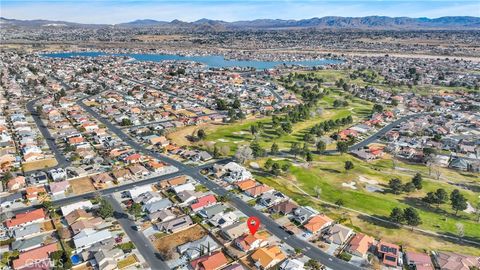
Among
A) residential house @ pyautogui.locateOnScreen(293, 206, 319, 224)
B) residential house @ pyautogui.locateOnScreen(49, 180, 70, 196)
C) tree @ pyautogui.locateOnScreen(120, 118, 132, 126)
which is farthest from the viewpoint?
tree @ pyautogui.locateOnScreen(120, 118, 132, 126)

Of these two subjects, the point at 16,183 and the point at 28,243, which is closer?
the point at 28,243

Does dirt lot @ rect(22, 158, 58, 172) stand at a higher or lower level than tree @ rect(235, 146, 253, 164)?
lower

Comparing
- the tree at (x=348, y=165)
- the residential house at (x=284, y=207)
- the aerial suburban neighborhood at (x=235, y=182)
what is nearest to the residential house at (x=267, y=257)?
the aerial suburban neighborhood at (x=235, y=182)

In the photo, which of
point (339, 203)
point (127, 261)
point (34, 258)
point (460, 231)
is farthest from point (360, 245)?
point (34, 258)

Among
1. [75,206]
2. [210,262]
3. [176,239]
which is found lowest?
[176,239]

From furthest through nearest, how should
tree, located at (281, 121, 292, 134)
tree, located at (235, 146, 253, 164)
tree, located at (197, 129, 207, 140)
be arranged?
1. tree, located at (281, 121, 292, 134)
2. tree, located at (197, 129, 207, 140)
3. tree, located at (235, 146, 253, 164)

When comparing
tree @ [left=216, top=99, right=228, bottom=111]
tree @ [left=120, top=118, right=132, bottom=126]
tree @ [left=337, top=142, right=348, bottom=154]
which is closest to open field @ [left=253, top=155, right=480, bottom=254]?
tree @ [left=337, top=142, right=348, bottom=154]

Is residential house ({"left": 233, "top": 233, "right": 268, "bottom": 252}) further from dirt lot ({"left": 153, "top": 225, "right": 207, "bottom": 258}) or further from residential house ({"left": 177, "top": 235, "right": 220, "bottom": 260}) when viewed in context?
dirt lot ({"left": 153, "top": 225, "right": 207, "bottom": 258})

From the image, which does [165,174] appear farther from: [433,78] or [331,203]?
[433,78]

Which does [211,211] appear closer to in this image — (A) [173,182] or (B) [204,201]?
(B) [204,201]
